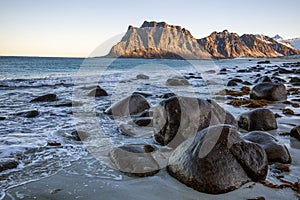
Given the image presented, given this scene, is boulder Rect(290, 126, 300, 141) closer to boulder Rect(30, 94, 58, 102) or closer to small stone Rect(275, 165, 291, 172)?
small stone Rect(275, 165, 291, 172)

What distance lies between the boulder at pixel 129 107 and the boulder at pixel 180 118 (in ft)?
7.92

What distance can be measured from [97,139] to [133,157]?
4.89ft

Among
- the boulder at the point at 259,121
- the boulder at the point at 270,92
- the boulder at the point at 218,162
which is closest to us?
the boulder at the point at 218,162

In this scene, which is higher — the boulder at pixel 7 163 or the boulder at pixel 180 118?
the boulder at pixel 180 118

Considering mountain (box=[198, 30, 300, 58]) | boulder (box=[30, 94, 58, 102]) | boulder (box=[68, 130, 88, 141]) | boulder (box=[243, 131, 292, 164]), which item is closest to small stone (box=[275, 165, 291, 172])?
boulder (box=[243, 131, 292, 164])

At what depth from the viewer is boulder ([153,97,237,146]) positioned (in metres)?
4.10

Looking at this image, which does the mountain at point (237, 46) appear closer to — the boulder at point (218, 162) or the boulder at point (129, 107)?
the boulder at point (129, 107)

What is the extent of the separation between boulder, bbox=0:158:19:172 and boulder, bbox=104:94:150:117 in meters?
3.46

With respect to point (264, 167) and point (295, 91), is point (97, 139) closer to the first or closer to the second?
point (264, 167)

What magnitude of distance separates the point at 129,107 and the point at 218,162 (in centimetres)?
429

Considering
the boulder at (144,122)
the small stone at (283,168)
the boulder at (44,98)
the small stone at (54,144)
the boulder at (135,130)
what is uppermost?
the boulder at (44,98)

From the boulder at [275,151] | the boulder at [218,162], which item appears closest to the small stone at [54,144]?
the boulder at [218,162]

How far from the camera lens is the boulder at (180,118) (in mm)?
4098

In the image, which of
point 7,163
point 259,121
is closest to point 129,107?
point 259,121
